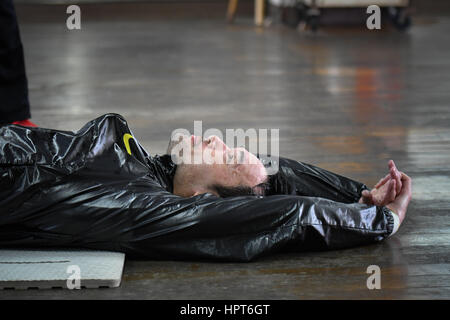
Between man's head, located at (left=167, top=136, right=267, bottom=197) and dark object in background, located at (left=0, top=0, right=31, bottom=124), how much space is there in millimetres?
1335

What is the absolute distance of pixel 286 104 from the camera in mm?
4324

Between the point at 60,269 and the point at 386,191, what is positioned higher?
the point at 386,191

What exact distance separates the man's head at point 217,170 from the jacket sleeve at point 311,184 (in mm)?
228

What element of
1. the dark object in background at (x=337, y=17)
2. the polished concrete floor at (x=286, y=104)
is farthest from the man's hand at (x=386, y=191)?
the dark object in background at (x=337, y=17)

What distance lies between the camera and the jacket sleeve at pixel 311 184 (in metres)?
2.42

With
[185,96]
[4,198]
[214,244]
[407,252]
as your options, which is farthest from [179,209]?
[185,96]

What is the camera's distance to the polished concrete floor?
191 centimetres

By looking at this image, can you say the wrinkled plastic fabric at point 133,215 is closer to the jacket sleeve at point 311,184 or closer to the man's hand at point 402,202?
the man's hand at point 402,202

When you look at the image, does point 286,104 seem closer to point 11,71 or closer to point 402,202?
point 11,71

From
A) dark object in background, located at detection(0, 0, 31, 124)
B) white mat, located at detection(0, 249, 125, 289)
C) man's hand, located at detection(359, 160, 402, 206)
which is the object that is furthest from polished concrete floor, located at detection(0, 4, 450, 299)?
dark object in background, located at detection(0, 0, 31, 124)

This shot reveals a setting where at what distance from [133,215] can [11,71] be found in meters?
1.55

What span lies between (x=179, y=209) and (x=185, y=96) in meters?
2.68

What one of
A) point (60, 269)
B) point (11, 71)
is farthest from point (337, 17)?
point (60, 269)

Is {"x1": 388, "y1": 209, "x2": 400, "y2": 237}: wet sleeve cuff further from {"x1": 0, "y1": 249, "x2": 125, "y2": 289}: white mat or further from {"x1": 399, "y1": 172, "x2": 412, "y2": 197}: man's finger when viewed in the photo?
{"x1": 0, "y1": 249, "x2": 125, "y2": 289}: white mat
